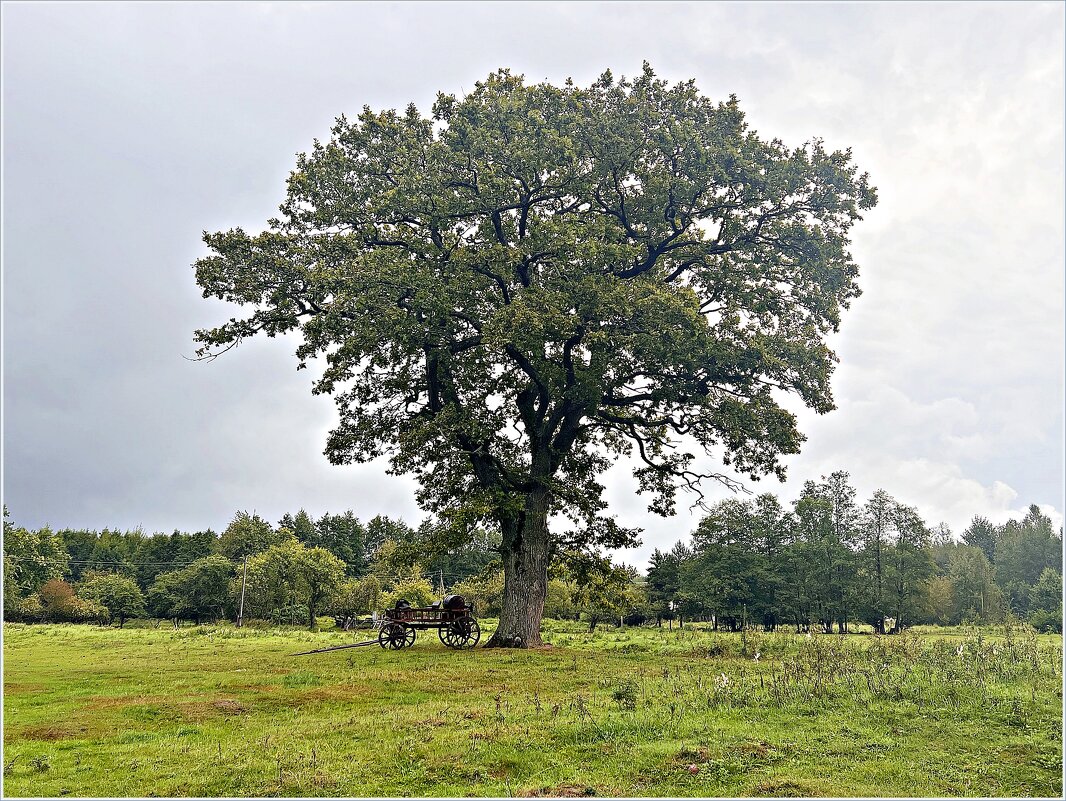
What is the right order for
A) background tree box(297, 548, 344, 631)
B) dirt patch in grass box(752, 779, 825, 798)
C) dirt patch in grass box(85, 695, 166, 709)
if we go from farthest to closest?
background tree box(297, 548, 344, 631) < dirt patch in grass box(85, 695, 166, 709) < dirt patch in grass box(752, 779, 825, 798)

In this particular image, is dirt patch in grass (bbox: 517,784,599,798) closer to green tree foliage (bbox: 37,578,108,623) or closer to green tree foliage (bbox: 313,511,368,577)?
green tree foliage (bbox: 37,578,108,623)

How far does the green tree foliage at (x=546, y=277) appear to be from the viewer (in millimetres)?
23188

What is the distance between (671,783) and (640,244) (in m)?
19.6

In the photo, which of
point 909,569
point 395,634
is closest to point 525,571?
point 395,634

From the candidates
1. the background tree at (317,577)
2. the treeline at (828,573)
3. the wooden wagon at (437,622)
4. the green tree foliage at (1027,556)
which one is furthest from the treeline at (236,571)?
the green tree foliage at (1027,556)

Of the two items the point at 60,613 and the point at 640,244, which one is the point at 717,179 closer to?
the point at 640,244

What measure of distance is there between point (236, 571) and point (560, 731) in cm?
8204

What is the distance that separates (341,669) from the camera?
19.7 metres

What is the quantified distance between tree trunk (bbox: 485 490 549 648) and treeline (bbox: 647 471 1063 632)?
3096cm

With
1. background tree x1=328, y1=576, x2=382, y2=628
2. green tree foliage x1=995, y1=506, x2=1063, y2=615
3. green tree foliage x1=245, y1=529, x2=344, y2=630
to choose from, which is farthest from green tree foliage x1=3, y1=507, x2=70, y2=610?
green tree foliage x1=995, y1=506, x2=1063, y2=615

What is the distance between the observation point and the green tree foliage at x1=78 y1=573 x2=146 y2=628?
7656 cm

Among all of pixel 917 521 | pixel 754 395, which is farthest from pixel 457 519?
pixel 917 521

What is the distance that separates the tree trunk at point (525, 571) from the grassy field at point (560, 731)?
6632 millimetres

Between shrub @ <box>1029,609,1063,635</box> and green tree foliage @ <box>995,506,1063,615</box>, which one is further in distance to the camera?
green tree foliage @ <box>995,506,1063,615</box>
